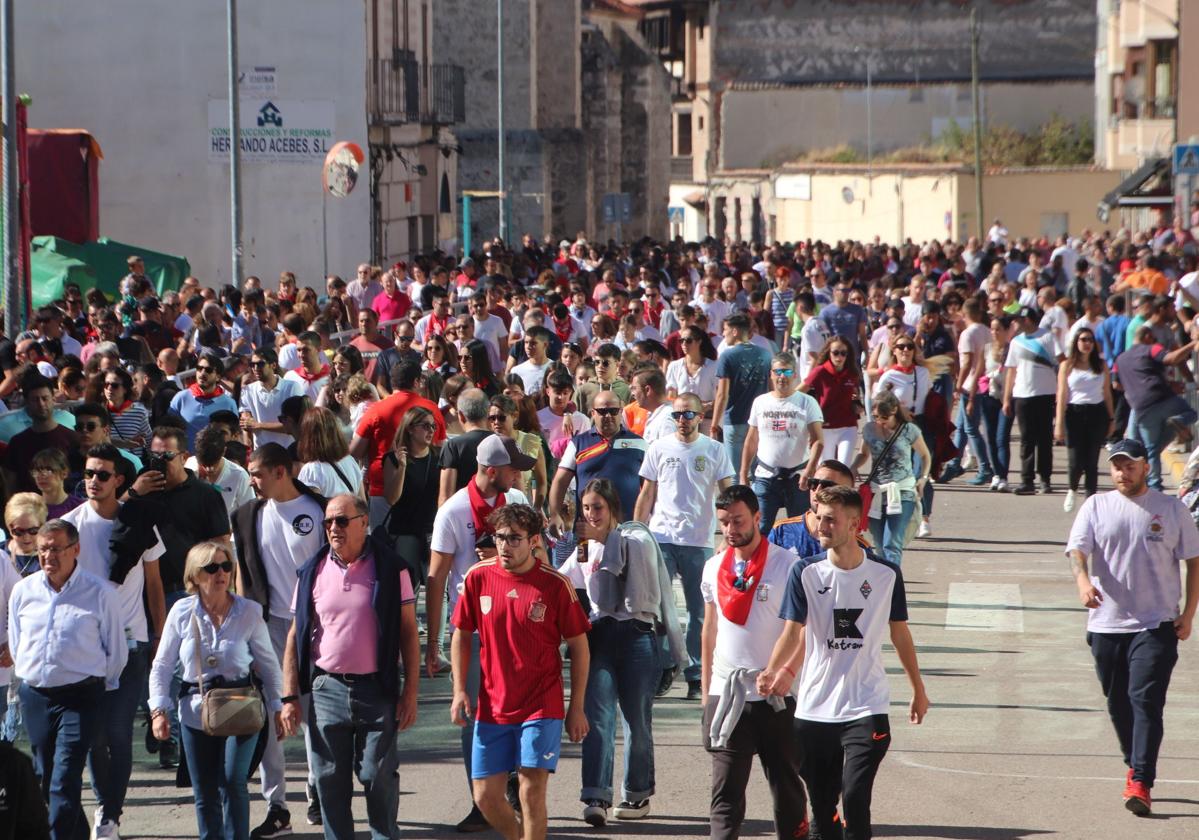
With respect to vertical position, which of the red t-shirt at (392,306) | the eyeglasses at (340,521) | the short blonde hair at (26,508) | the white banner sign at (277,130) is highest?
the white banner sign at (277,130)

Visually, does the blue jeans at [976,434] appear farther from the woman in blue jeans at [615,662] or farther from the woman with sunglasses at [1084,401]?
the woman in blue jeans at [615,662]

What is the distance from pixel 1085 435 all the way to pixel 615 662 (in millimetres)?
8901

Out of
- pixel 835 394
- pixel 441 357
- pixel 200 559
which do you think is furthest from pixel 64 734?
pixel 835 394

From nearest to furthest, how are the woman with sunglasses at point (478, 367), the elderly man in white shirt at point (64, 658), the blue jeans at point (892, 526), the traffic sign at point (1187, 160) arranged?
the elderly man in white shirt at point (64, 658) < the blue jeans at point (892, 526) < the woman with sunglasses at point (478, 367) < the traffic sign at point (1187, 160)

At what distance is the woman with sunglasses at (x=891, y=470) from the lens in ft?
41.2

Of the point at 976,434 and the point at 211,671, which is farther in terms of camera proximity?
the point at 976,434

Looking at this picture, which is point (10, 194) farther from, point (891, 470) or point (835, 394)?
point (891, 470)

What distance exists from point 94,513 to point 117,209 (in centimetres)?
2815

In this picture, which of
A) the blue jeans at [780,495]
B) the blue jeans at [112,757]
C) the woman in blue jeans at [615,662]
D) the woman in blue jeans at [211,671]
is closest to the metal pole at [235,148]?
the blue jeans at [780,495]

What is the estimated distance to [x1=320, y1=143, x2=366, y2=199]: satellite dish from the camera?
91.9ft

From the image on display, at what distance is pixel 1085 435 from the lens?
54.9 ft

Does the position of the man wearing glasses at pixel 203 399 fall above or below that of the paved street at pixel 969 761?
above

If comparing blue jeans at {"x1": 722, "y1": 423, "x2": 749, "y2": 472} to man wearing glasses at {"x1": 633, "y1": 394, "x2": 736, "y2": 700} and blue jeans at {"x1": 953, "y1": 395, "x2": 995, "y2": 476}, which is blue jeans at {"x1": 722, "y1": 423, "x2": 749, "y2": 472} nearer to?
blue jeans at {"x1": 953, "y1": 395, "x2": 995, "y2": 476}

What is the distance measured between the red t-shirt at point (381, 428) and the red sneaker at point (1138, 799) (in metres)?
4.39
